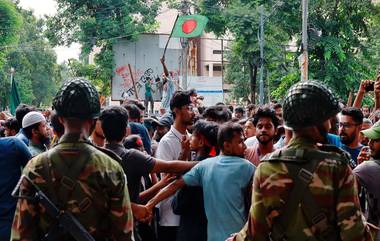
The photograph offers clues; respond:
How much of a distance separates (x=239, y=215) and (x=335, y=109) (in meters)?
1.48

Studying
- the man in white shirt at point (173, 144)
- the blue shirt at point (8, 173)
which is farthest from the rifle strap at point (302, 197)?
the blue shirt at point (8, 173)

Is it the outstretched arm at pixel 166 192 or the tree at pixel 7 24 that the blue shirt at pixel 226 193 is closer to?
the outstretched arm at pixel 166 192

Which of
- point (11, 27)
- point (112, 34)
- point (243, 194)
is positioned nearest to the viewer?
point (243, 194)

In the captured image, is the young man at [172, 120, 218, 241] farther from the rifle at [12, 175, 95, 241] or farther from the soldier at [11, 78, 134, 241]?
the rifle at [12, 175, 95, 241]

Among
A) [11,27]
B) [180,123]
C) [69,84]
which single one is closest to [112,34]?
[11,27]

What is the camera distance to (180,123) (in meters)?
5.91

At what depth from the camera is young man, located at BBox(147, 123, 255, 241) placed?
4301 mm

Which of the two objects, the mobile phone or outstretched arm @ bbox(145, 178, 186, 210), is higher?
the mobile phone

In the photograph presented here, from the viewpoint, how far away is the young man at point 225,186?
14.1 feet

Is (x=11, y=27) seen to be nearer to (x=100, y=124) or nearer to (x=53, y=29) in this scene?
(x=53, y=29)

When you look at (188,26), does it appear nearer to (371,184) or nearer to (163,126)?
(163,126)

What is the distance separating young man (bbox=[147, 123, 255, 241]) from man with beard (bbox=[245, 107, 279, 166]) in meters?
1.05

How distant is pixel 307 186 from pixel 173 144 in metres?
2.82

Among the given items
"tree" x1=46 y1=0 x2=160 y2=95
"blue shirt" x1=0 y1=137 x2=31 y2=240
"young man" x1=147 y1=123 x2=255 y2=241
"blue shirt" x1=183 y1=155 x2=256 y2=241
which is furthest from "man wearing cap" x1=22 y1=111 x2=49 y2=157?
"tree" x1=46 y1=0 x2=160 y2=95
